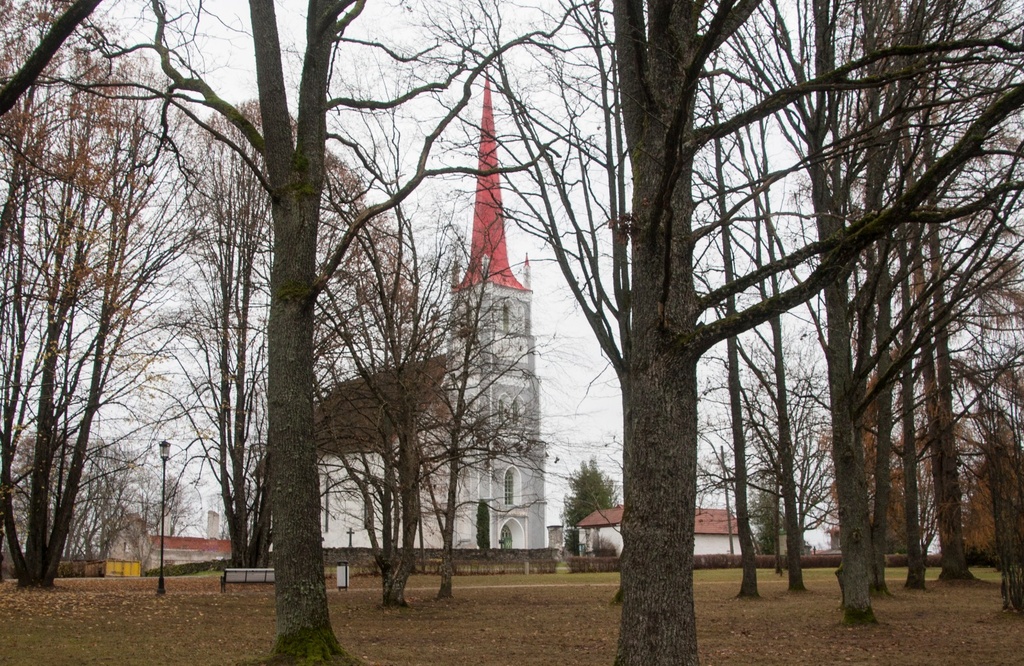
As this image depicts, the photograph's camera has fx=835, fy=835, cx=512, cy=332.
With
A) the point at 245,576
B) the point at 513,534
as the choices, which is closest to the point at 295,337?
the point at 245,576

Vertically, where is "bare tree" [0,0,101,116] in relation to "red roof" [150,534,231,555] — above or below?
above

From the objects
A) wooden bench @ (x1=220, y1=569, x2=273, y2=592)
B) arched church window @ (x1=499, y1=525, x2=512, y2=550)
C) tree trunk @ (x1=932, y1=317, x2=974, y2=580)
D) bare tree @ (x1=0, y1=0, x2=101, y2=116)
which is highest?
bare tree @ (x1=0, y1=0, x2=101, y2=116)

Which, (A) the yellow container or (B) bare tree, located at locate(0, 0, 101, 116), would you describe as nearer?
(B) bare tree, located at locate(0, 0, 101, 116)

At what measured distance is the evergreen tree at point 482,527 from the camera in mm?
53750


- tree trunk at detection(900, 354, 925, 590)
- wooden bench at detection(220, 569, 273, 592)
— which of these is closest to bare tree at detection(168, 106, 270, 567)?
wooden bench at detection(220, 569, 273, 592)

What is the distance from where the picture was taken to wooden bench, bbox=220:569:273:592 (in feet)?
70.6

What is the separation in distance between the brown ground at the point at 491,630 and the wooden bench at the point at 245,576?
1.64 m

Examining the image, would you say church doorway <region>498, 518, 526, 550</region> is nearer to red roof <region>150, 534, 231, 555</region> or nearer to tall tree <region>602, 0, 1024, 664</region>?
red roof <region>150, 534, 231, 555</region>

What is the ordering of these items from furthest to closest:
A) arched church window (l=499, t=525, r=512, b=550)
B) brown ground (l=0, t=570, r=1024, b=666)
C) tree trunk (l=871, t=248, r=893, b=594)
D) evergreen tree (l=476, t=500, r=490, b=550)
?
1. arched church window (l=499, t=525, r=512, b=550)
2. evergreen tree (l=476, t=500, r=490, b=550)
3. tree trunk (l=871, t=248, r=893, b=594)
4. brown ground (l=0, t=570, r=1024, b=666)

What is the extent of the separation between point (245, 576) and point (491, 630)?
1103 centimetres

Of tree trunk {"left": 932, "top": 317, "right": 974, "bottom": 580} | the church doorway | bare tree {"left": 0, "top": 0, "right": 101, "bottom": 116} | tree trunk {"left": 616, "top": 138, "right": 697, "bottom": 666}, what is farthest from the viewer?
the church doorway

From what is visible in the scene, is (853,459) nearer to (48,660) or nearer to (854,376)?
(854,376)

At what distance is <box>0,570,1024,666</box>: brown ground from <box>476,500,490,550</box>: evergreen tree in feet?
113

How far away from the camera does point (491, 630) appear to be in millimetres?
13070
